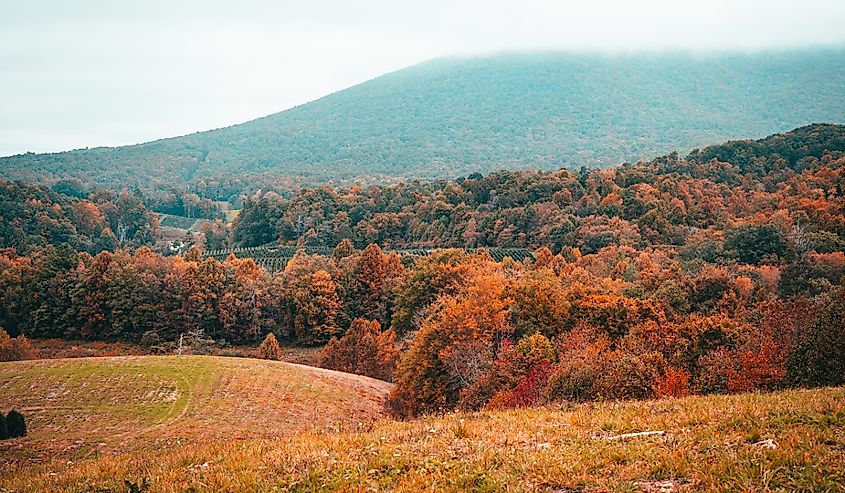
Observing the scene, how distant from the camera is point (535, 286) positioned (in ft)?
133

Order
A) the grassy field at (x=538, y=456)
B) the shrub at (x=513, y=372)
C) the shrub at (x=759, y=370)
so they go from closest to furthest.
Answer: the grassy field at (x=538, y=456), the shrub at (x=759, y=370), the shrub at (x=513, y=372)

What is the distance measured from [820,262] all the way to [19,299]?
95.2 m

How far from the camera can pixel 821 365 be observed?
1922cm

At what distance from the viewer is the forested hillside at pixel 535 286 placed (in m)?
27.6

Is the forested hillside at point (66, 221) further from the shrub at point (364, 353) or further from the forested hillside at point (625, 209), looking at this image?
the shrub at point (364, 353)

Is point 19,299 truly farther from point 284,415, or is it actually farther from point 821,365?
point 821,365

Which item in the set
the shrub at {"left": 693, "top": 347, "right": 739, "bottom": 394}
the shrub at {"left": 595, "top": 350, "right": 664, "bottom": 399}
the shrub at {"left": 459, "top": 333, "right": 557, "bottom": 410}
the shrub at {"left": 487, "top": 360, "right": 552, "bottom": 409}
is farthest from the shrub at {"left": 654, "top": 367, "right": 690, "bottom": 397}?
the shrub at {"left": 459, "top": 333, "right": 557, "bottom": 410}

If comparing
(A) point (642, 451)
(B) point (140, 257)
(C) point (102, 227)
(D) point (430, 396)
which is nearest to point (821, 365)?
(A) point (642, 451)

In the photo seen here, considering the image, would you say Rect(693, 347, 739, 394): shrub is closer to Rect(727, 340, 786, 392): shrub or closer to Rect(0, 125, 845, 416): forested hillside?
Rect(0, 125, 845, 416): forested hillside

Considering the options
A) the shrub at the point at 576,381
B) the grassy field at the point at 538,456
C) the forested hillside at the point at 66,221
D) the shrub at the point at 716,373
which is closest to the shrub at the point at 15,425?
the grassy field at the point at 538,456

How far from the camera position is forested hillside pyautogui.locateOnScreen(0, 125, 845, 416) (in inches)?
1088

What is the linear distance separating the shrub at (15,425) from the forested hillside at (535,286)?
21.4 meters

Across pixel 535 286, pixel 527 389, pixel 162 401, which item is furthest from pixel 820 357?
pixel 162 401

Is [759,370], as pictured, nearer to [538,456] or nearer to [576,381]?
[576,381]
